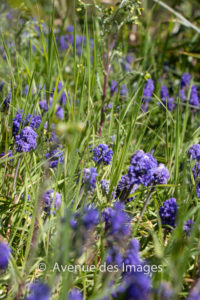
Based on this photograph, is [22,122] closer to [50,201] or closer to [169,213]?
[50,201]

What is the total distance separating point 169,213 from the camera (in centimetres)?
A: 213

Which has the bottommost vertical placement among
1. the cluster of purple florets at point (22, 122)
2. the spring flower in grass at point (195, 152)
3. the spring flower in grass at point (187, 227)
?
the spring flower in grass at point (187, 227)

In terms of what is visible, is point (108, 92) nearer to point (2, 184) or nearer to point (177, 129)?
point (177, 129)

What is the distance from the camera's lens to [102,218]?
208 centimetres

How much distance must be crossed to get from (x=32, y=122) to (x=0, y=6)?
198 inches

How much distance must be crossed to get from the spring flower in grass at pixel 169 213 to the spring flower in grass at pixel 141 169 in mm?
180

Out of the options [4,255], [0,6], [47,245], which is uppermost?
[0,6]

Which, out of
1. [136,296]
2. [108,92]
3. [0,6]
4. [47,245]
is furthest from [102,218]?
[0,6]

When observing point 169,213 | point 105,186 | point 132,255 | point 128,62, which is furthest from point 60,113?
point 128,62

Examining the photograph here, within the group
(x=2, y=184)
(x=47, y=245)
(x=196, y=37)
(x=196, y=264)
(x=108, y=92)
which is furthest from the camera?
(x=196, y=37)

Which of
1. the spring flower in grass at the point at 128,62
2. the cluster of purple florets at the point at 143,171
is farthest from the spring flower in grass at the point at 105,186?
the spring flower in grass at the point at 128,62

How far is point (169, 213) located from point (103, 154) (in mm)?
706

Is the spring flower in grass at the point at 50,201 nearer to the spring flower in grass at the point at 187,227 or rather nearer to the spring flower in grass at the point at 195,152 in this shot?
the spring flower in grass at the point at 187,227

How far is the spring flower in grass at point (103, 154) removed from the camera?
8.67 feet
